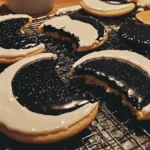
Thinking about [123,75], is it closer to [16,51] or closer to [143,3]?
[16,51]

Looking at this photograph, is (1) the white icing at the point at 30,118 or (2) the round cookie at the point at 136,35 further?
(2) the round cookie at the point at 136,35

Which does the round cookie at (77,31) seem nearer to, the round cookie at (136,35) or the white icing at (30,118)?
the round cookie at (136,35)

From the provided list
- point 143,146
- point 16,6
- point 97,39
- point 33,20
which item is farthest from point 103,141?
point 16,6

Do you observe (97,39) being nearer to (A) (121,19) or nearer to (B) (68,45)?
(B) (68,45)

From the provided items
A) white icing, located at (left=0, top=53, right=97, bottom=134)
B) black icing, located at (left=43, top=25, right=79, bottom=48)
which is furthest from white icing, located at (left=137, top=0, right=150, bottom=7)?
white icing, located at (left=0, top=53, right=97, bottom=134)

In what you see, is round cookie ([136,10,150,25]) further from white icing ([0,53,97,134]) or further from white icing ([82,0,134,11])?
white icing ([0,53,97,134])

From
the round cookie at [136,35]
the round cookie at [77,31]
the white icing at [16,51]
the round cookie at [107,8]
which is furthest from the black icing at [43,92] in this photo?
the round cookie at [107,8]

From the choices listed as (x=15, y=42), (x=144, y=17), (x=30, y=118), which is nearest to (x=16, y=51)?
(x=15, y=42)
